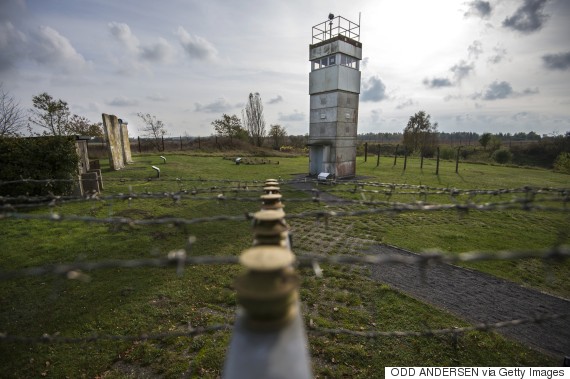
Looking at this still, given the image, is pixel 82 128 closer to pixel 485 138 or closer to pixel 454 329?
pixel 454 329

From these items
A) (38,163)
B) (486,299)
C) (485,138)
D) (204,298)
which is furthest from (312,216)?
(485,138)

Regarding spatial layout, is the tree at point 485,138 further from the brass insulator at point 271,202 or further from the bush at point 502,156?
the brass insulator at point 271,202

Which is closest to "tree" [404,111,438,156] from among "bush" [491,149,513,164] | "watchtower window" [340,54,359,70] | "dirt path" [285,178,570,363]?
"bush" [491,149,513,164]

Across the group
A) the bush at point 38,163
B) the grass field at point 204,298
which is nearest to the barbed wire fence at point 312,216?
the grass field at point 204,298

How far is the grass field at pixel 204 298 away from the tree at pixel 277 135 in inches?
1750

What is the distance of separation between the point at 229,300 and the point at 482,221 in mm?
12790

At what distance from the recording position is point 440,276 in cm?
846

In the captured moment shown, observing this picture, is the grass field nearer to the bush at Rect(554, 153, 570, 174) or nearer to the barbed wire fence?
the barbed wire fence

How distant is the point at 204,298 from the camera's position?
719cm

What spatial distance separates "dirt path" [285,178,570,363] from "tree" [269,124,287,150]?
49.1m

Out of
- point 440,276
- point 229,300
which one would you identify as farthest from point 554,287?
point 229,300

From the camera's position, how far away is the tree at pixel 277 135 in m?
55.8

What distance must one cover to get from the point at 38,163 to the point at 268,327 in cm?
1832

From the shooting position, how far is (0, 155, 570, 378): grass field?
17.7 feet
